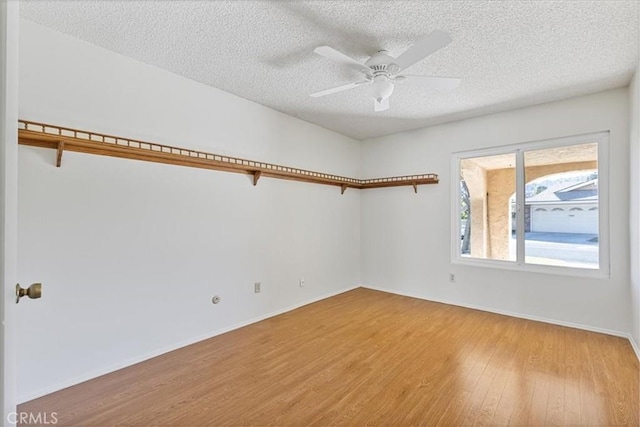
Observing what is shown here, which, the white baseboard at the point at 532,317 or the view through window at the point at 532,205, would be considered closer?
the white baseboard at the point at 532,317

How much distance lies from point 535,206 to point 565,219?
1.07 ft

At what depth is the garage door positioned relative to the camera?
3303 mm

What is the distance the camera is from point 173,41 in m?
2.30

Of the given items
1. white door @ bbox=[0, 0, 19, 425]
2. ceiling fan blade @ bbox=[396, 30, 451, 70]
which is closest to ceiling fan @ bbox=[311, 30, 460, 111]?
ceiling fan blade @ bbox=[396, 30, 451, 70]

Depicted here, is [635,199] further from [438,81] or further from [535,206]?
[438,81]

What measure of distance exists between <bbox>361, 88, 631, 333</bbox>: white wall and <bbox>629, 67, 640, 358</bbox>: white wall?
0.52ft

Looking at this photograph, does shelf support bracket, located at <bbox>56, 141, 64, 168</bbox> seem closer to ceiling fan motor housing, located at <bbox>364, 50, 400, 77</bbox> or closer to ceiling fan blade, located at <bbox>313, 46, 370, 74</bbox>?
ceiling fan blade, located at <bbox>313, 46, 370, 74</bbox>

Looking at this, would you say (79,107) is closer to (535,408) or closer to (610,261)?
(535,408)

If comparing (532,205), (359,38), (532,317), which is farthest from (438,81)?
(532,317)

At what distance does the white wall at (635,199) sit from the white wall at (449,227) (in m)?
0.16

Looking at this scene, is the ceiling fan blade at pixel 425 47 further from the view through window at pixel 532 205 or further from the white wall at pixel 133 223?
the view through window at pixel 532 205

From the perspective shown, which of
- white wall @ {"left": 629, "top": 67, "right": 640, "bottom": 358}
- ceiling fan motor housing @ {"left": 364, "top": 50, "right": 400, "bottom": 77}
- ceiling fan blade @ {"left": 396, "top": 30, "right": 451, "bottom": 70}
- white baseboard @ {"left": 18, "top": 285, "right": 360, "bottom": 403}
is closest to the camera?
ceiling fan blade @ {"left": 396, "top": 30, "right": 451, "bottom": 70}

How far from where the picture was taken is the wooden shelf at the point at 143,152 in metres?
2.04

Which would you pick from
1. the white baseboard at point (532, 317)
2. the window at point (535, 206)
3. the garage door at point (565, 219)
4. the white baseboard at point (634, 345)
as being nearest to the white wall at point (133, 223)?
the white baseboard at point (532, 317)
